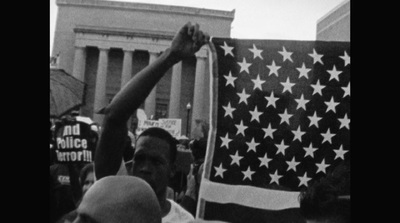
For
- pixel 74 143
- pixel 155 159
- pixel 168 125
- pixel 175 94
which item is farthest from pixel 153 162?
pixel 175 94

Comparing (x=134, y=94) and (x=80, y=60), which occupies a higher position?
(x=80, y=60)

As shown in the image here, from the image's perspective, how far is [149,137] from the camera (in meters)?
2.83

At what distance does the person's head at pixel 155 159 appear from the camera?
2.69 meters

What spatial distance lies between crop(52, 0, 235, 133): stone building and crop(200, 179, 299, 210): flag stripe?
3978cm

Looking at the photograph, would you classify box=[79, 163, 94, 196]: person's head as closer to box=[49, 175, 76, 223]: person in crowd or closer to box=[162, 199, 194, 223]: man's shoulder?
box=[49, 175, 76, 223]: person in crowd

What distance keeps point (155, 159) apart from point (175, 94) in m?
41.9

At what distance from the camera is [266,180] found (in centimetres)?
310

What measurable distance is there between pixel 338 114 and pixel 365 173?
4.10ft

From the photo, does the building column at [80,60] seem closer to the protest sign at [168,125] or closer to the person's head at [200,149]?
the protest sign at [168,125]

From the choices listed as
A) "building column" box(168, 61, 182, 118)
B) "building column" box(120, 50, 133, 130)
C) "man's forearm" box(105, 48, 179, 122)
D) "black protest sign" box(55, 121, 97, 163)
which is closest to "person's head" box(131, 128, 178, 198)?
"man's forearm" box(105, 48, 179, 122)

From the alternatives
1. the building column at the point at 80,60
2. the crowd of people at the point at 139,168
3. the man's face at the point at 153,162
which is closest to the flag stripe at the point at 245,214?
the crowd of people at the point at 139,168

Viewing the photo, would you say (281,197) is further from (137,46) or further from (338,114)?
(137,46)

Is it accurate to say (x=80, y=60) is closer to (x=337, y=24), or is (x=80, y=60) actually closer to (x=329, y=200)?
(x=337, y=24)

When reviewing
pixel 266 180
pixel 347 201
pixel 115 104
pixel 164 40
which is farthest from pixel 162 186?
pixel 164 40
